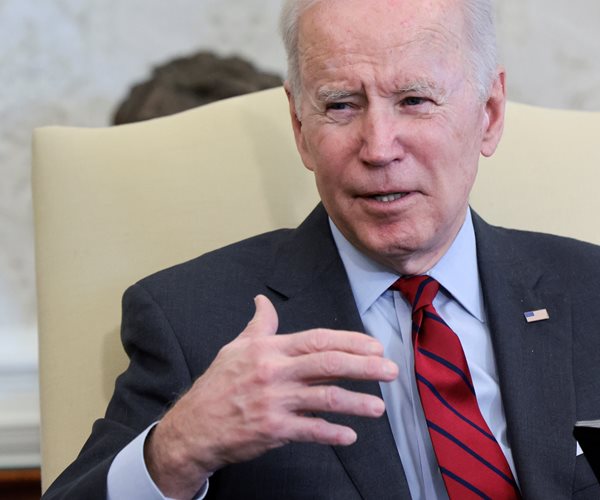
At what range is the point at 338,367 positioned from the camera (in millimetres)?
1049

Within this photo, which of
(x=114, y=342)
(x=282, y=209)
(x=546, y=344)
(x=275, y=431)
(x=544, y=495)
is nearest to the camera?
(x=275, y=431)

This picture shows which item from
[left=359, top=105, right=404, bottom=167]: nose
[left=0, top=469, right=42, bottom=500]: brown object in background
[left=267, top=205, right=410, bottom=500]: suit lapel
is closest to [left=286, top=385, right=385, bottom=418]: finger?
[left=267, top=205, right=410, bottom=500]: suit lapel

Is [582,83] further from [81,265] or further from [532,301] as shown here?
[81,265]

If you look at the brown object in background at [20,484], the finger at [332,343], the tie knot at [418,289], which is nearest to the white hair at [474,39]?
the tie knot at [418,289]

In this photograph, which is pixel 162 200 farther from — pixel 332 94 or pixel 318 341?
pixel 318 341

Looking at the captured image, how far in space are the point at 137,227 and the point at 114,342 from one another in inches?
7.2

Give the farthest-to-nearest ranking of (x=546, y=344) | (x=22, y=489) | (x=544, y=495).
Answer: (x=22, y=489), (x=546, y=344), (x=544, y=495)

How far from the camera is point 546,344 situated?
1.48 m

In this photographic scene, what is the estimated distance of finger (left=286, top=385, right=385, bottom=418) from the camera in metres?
1.04

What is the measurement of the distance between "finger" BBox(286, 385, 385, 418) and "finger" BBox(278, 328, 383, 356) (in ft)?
0.13

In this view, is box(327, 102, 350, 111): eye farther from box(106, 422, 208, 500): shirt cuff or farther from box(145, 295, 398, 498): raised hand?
box(106, 422, 208, 500): shirt cuff

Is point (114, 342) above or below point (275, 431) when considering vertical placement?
above

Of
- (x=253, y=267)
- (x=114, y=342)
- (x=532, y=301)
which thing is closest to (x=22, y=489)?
(x=114, y=342)

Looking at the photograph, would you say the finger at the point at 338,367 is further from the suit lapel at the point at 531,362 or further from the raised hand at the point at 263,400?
the suit lapel at the point at 531,362
